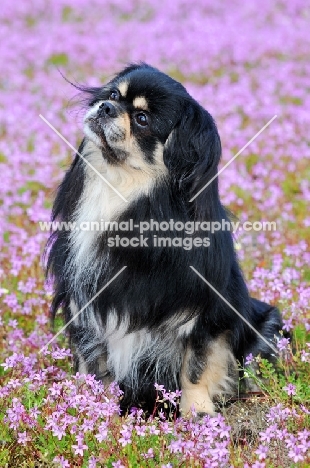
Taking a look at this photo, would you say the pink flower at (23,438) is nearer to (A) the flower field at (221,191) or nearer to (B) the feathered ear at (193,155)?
(A) the flower field at (221,191)

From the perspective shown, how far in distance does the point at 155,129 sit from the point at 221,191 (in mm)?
3248

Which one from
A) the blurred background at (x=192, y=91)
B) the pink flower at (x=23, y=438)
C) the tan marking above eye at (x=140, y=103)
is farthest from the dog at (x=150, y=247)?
the pink flower at (x=23, y=438)

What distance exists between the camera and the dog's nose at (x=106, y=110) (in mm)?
3576

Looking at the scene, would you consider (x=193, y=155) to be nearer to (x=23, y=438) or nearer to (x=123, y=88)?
(x=123, y=88)

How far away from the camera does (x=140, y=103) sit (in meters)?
3.61

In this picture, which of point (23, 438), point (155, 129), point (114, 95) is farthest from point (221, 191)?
point (23, 438)

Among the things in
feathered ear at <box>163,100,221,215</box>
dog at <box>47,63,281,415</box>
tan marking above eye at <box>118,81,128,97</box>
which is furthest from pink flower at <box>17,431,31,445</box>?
tan marking above eye at <box>118,81,128,97</box>

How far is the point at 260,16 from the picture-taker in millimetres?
13523

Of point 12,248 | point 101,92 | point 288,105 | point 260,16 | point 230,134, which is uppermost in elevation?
point 260,16

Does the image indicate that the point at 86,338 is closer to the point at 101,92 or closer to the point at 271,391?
the point at 271,391

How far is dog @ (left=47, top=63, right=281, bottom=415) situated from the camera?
352cm

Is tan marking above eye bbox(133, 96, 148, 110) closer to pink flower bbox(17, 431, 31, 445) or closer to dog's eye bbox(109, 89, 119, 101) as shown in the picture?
dog's eye bbox(109, 89, 119, 101)

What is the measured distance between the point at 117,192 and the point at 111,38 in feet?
31.4

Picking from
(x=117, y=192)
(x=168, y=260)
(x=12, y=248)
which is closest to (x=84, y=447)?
(x=168, y=260)
